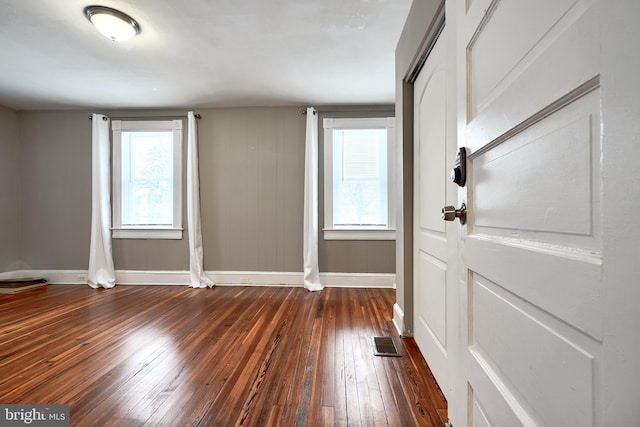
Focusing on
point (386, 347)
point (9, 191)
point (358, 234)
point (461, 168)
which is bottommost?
point (386, 347)

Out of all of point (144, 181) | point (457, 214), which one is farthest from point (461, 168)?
point (144, 181)

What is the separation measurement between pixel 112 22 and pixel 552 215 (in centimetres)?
287

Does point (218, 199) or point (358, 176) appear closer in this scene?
point (358, 176)

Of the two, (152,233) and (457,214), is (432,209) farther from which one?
(152,233)

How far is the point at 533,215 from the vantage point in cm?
48

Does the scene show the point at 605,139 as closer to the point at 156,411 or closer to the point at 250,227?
the point at 156,411

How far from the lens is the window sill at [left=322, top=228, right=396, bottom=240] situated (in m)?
3.64

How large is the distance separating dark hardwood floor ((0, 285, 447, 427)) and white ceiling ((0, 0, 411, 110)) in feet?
8.12

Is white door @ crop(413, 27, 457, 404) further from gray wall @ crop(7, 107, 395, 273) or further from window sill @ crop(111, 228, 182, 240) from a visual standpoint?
window sill @ crop(111, 228, 182, 240)

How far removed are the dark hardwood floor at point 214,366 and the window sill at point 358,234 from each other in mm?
1008

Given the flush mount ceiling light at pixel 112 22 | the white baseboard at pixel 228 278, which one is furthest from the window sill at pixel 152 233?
the flush mount ceiling light at pixel 112 22

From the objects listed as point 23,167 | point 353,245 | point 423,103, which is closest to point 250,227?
point 353,245

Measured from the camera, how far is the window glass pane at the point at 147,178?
3.83 metres

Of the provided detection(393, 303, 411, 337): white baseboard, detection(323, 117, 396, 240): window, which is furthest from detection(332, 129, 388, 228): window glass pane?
detection(393, 303, 411, 337): white baseboard
